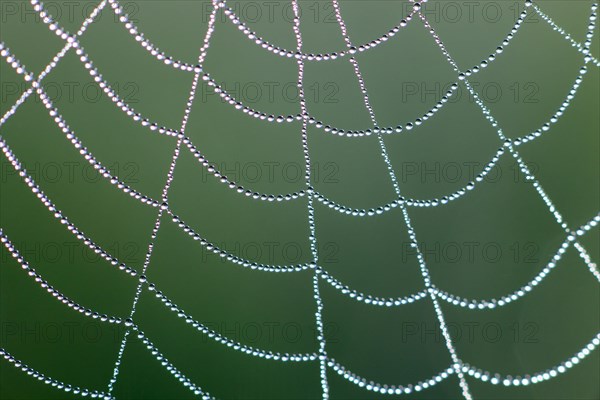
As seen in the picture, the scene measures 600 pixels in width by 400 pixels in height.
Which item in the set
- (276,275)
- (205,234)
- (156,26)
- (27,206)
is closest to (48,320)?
(27,206)

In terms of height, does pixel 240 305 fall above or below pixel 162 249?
below

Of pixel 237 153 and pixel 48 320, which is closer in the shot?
pixel 48 320

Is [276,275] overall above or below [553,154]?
below

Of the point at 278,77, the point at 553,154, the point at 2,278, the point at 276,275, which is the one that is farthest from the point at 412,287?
the point at 2,278

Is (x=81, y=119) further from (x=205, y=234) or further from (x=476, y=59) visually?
(x=476, y=59)

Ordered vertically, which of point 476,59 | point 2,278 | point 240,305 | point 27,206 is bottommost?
point 240,305

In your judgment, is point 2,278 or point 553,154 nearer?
point 2,278

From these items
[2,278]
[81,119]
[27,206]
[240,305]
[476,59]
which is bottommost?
[240,305]

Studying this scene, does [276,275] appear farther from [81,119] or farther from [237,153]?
[81,119]
